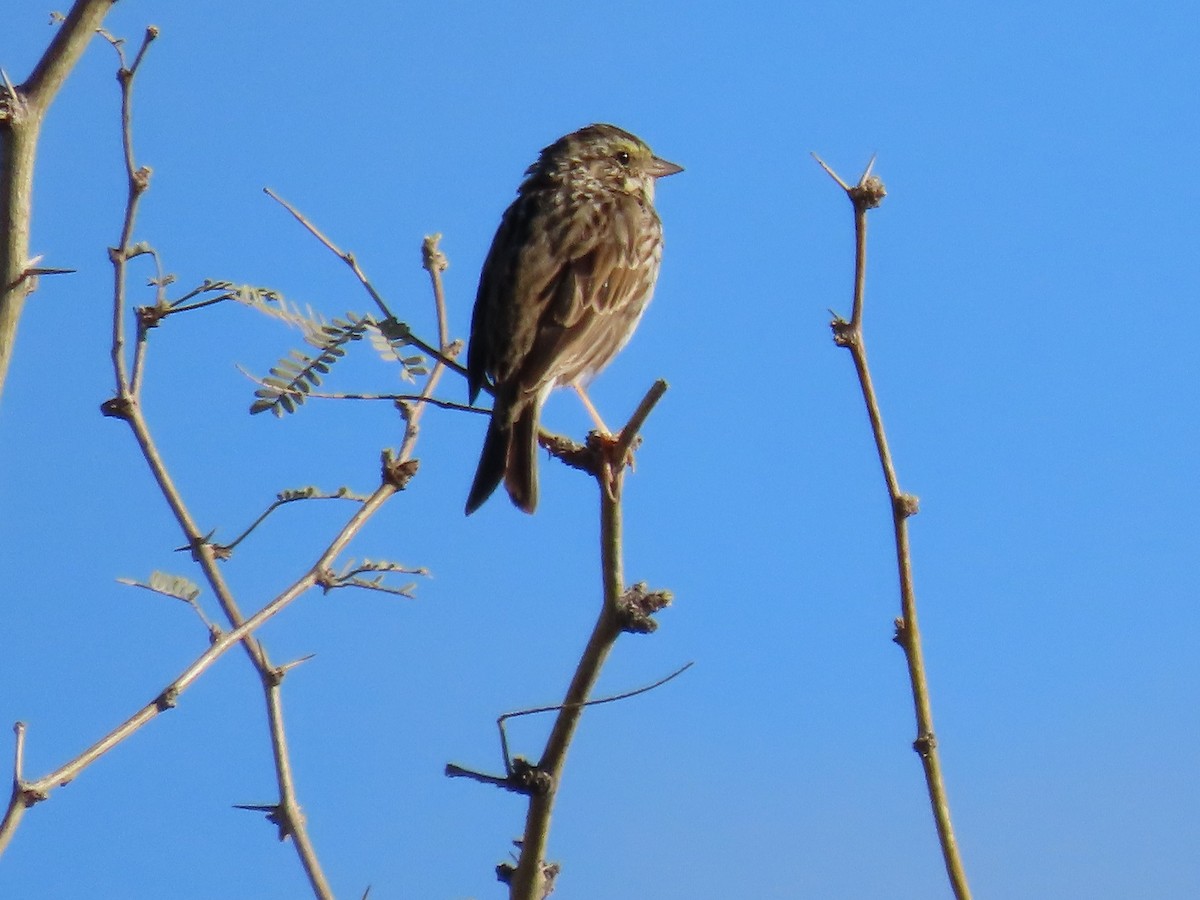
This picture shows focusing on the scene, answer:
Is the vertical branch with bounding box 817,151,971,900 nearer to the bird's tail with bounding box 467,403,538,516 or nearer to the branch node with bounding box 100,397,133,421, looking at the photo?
the branch node with bounding box 100,397,133,421

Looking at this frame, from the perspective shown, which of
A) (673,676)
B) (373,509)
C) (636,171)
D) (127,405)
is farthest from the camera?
(636,171)

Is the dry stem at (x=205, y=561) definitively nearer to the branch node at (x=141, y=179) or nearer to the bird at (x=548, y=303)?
the branch node at (x=141, y=179)

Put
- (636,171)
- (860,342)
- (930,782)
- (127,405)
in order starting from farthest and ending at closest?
(636,171), (127,405), (860,342), (930,782)

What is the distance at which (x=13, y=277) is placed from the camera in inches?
138

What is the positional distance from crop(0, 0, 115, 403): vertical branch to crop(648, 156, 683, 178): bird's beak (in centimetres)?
513

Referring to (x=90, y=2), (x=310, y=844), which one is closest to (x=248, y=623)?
(x=310, y=844)

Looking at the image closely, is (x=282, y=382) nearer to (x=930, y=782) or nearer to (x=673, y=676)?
(x=673, y=676)

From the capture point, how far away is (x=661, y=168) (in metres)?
8.73

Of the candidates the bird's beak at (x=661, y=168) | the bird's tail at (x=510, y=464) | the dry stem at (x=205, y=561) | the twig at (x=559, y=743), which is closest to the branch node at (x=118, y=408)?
the dry stem at (x=205, y=561)

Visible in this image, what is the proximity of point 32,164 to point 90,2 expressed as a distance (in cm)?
44

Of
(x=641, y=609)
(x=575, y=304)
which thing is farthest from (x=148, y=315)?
(x=575, y=304)

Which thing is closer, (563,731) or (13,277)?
(563,731)

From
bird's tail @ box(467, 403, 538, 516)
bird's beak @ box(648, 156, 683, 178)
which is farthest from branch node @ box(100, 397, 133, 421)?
bird's beak @ box(648, 156, 683, 178)

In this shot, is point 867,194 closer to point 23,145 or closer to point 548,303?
point 23,145
